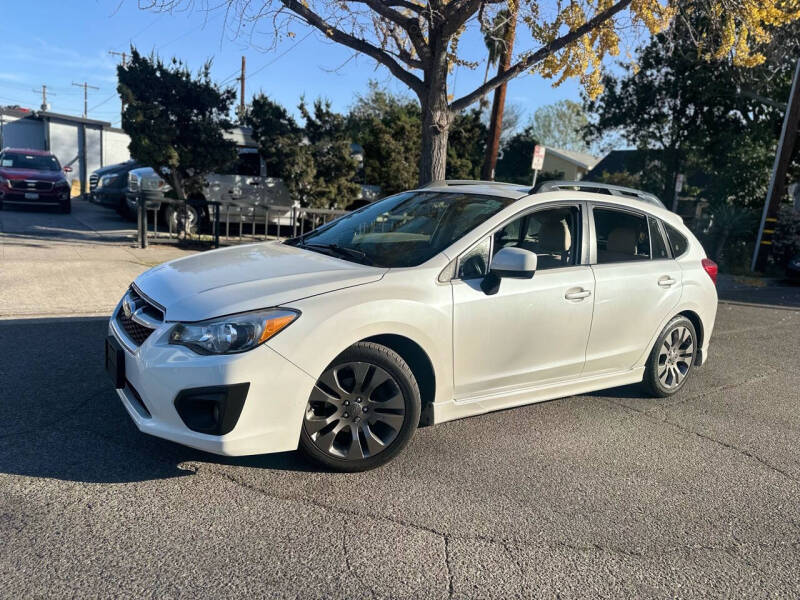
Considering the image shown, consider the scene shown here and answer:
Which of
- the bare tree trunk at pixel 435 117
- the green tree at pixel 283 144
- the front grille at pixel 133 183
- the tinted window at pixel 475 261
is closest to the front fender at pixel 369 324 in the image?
the tinted window at pixel 475 261

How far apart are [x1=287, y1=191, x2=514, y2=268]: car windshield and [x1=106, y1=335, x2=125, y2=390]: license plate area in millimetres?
1432

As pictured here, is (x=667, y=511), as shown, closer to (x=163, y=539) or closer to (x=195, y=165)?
(x=163, y=539)

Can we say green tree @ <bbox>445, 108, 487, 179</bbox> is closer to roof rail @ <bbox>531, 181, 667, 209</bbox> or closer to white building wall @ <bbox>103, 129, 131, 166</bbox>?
roof rail @ <bbox>531, 181, 667, 209</bbox>

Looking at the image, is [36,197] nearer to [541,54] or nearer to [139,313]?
[541,54]

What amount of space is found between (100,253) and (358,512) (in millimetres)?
9223

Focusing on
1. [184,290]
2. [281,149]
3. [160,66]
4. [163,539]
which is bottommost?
[163,539]

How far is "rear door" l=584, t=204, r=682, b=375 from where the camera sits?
4.59 metres

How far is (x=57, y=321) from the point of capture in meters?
6.44

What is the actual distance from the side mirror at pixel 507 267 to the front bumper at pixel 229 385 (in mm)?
1288

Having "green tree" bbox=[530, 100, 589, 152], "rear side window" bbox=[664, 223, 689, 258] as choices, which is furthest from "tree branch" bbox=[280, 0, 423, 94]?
"green tree" bbox=[530, 100, 589, 152]

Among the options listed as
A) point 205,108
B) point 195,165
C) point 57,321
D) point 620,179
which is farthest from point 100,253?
point 620,179

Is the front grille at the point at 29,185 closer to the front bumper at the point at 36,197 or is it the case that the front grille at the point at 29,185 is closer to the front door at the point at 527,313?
the front bumper at the point at 36,197

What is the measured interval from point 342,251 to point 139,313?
52.0 inches

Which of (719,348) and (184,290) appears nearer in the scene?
A: (184,290)
